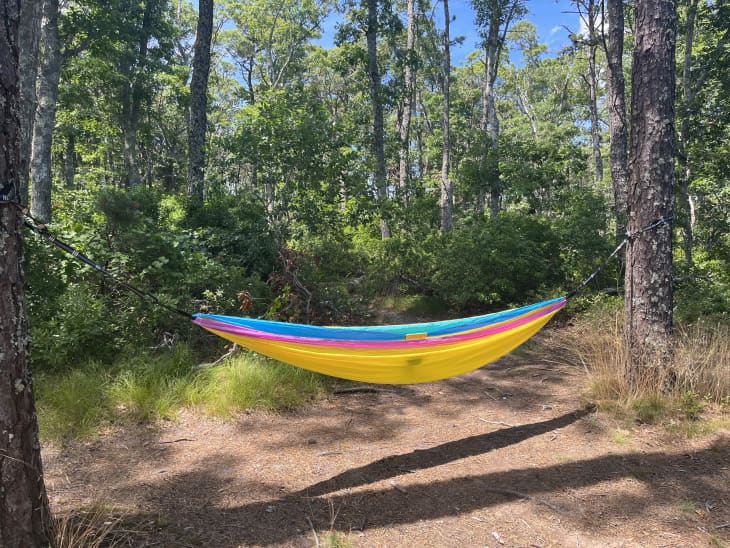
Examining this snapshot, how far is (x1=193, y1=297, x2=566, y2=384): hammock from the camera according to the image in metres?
2.32

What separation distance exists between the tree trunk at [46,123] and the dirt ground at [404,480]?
5041 millimetres

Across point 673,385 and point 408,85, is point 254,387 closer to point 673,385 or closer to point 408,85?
point 673,385

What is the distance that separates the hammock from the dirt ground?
1.59 feet

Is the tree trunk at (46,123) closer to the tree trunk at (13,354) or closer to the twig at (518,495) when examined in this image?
the tree trunk at (13,354)

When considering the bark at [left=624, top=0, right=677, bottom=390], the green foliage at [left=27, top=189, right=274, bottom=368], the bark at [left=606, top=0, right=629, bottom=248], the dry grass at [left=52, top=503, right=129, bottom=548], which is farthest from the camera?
the bark at [left=606, top=0, right=629, bottom=248]

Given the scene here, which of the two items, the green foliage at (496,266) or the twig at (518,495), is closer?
the twig at (518,495)

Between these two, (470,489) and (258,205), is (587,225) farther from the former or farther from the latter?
(470,489)

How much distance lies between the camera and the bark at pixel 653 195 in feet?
9.34

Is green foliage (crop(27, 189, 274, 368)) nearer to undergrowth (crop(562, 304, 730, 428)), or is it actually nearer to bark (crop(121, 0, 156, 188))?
undergrowth (crop(562, 304, 730, 428))

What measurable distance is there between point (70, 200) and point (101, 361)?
673 centimetres

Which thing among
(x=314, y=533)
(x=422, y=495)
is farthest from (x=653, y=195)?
(x=314, y=533)

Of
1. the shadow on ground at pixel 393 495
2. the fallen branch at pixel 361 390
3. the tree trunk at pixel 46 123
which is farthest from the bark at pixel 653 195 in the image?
the tree trunk at pixel 46 123

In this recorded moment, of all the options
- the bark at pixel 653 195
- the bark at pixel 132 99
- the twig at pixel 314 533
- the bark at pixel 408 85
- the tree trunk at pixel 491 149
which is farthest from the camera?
the bark at pixel 132 99

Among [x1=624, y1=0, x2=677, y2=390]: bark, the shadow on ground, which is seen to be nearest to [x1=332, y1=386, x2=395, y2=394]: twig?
the shadow on ground
